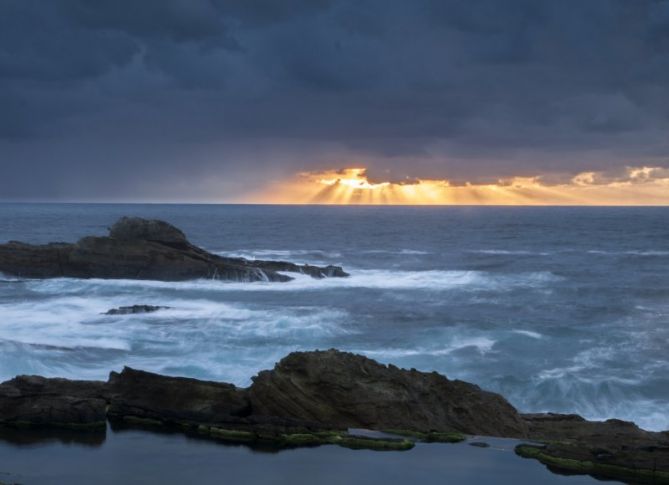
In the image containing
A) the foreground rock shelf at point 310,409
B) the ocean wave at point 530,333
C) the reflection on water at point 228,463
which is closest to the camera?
the reflection on water at point 228,463

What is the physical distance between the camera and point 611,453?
683 inches

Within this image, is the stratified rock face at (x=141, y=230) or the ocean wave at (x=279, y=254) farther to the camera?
the ocean wave at (x=279, y=254)

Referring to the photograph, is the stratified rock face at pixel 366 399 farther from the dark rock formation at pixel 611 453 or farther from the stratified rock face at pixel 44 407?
the stratified rock face at pixel 44 407

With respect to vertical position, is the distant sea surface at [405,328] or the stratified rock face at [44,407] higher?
the stratified rock face at [44,407]

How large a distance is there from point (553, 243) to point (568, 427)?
360 ft

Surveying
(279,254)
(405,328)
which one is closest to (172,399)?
(405,328)

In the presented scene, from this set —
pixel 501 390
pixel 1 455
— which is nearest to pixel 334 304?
pixel 501 390

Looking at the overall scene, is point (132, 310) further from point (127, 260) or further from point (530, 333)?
point (530, 333)

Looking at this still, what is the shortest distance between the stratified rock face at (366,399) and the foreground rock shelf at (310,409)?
0.03m

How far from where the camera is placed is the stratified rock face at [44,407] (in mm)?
19609

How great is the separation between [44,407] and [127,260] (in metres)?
44.2

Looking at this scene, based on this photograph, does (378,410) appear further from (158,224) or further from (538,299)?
(158,224)

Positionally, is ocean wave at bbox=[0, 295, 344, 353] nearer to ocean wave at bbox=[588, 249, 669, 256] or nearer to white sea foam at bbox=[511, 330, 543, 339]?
white sea foam at bbox=[511, 330, 543, 339]

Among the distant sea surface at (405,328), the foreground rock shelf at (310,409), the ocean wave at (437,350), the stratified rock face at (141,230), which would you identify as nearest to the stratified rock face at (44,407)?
the foreground rock shelf at (310,409)
